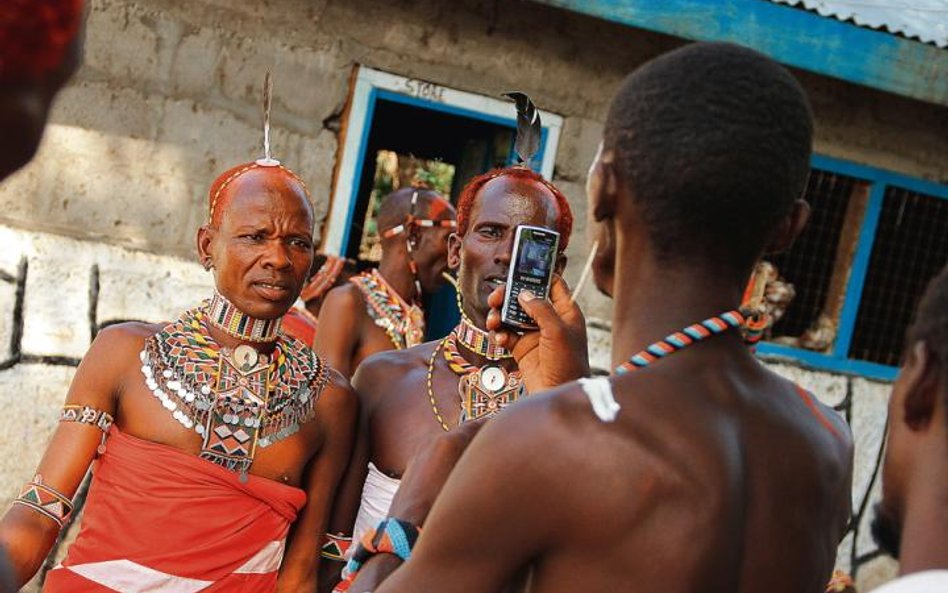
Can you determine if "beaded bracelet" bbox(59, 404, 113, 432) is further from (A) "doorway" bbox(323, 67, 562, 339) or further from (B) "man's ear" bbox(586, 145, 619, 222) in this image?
(A) "doorway" bbox(323, 67, 562, 339)

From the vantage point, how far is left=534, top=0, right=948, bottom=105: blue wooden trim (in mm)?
5801

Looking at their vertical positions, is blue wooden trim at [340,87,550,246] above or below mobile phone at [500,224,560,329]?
above

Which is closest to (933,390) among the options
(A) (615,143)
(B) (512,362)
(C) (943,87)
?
(A) (615,143)

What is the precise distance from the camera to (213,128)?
18.8 ft

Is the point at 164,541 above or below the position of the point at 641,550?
below

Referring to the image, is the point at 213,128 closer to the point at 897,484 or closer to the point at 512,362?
the point at 512,362

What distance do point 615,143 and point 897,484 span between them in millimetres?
644

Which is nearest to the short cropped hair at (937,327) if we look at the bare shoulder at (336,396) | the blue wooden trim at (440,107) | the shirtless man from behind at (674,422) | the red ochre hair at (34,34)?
the shirtless man from behind at (674,422)

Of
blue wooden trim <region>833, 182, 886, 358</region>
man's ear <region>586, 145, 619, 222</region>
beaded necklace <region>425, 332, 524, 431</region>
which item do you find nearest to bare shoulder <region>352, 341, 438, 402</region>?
beaded necklace <region>425, 332, 524, 431</region>

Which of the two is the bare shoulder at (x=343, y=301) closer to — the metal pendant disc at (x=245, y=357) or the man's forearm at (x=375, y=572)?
the metal pendant disc at (x=245, y=357)

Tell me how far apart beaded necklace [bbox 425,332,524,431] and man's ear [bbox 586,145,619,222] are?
1.69 m

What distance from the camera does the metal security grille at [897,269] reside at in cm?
748

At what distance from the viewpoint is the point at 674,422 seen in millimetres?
1619

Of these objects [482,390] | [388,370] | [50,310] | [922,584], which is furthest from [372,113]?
[922,584]
